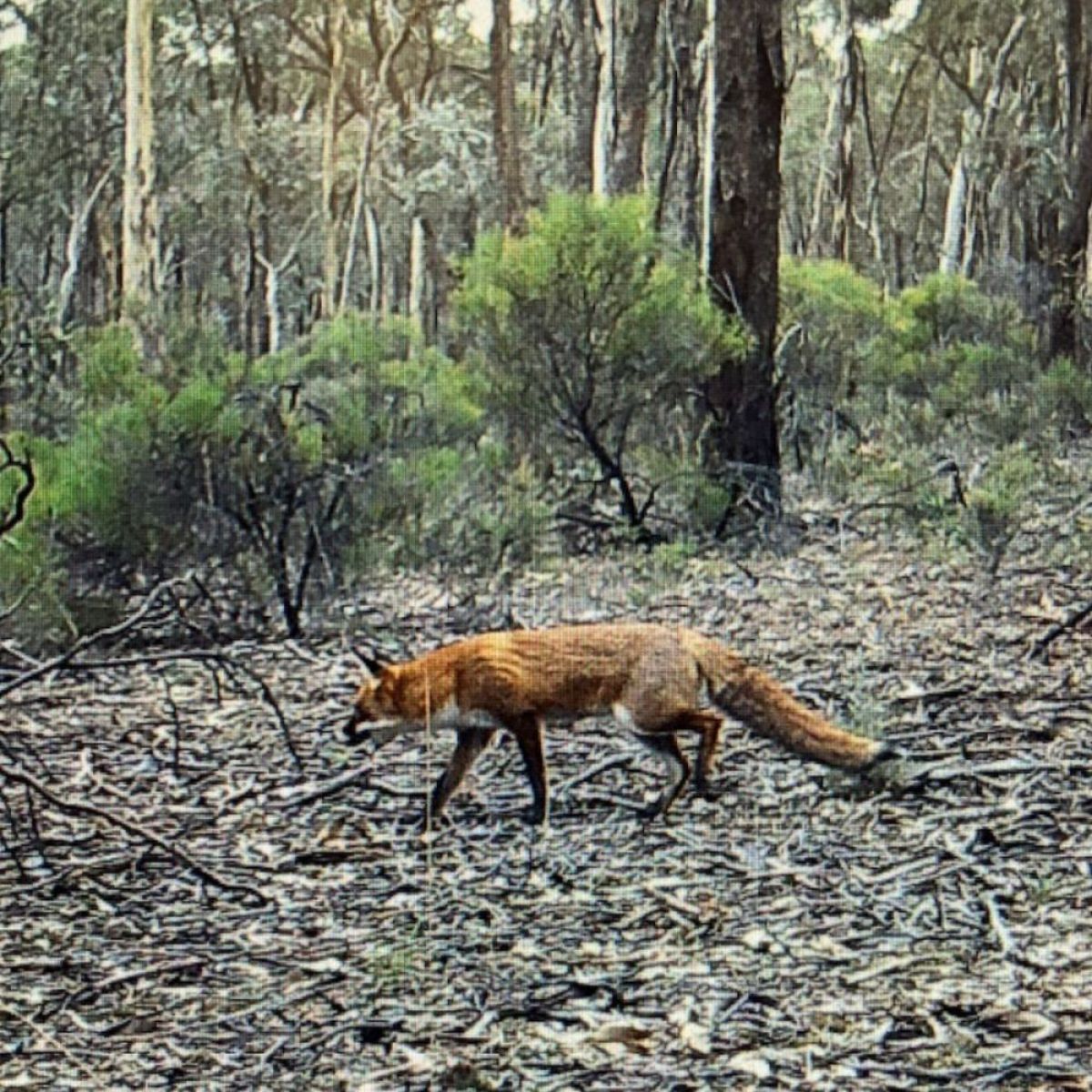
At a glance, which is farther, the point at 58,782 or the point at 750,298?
the point at 750,298

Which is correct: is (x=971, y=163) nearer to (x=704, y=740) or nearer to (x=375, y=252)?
(x=375, y=252)

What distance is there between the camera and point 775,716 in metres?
5.86

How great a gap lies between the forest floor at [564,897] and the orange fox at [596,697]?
0.58 ft

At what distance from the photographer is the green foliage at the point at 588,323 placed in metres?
11.8

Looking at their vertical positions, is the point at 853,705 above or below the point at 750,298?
below

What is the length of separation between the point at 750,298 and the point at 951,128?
34277 mm

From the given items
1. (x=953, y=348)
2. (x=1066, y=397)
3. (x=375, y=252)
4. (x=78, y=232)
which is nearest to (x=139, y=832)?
(x=1066, y=397)

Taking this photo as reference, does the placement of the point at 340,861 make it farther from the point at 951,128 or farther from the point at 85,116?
the point at 951,128

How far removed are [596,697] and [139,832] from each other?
1.41 m

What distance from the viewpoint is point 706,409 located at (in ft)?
41.3

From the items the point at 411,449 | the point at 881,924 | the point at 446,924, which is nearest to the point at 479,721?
the point at 446,924

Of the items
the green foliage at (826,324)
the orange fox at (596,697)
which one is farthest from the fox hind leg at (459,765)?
the green foliage at (826,324)

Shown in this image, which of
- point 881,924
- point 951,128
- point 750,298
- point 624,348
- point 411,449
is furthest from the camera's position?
point 951,128

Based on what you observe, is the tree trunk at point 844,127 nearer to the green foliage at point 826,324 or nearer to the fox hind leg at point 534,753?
the green foliage at point 826,324
